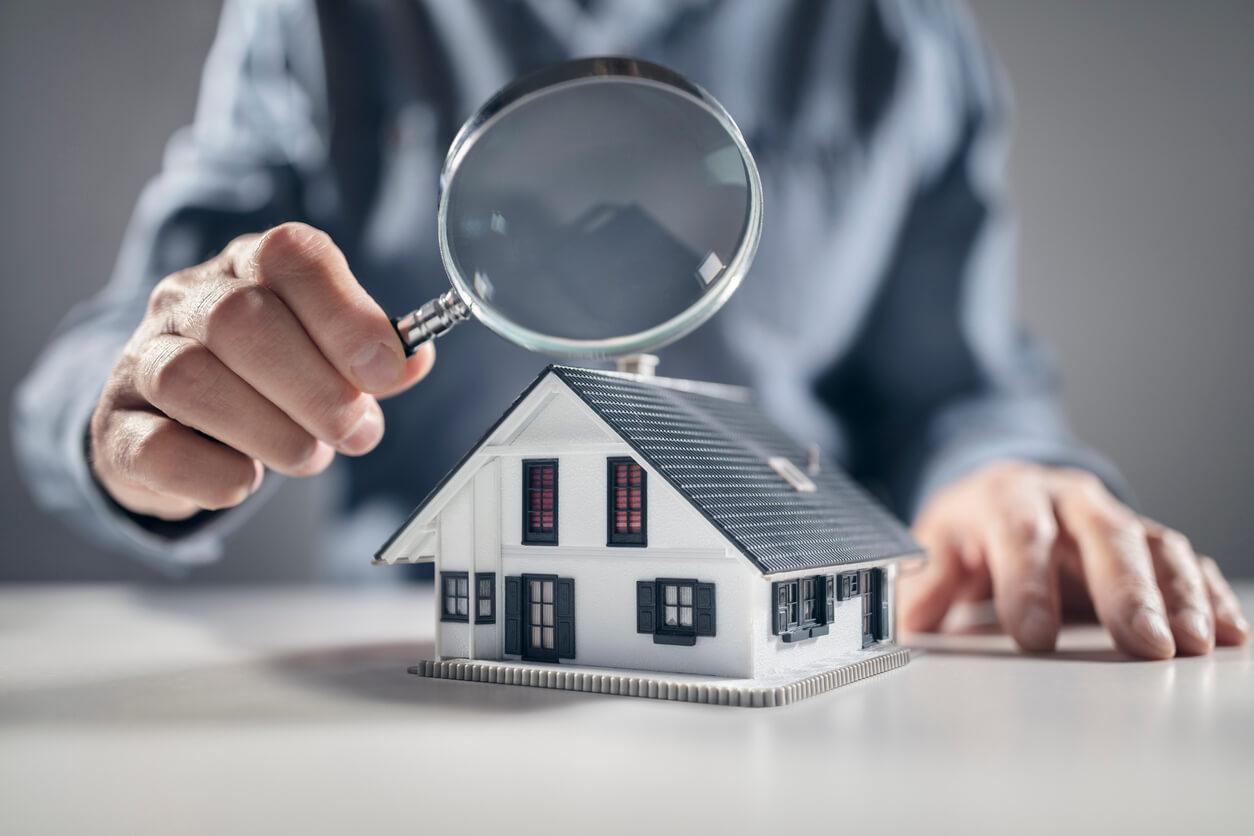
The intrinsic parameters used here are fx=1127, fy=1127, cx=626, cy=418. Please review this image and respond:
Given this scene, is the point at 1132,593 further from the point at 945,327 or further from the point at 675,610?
the point at 945,327

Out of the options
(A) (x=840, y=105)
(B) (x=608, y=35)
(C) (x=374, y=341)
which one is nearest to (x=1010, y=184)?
(A) (x=840, y=105)

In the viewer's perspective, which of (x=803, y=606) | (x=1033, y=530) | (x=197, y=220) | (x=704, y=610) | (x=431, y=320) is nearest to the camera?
(x=431, y=320)

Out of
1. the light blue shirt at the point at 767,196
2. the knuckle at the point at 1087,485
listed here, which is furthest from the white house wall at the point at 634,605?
the light blue shirt at the point at 767,196

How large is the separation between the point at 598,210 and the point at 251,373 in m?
1.06

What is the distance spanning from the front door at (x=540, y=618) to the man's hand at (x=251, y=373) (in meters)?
0.65

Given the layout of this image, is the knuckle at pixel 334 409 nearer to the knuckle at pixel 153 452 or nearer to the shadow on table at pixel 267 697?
the knuckle at pixel 153 452

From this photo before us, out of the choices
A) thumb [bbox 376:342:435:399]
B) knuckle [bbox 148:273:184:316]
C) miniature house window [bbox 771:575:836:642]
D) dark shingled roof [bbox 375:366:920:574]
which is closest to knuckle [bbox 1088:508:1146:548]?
dark shingled roof [bbox 375:366:920:574]

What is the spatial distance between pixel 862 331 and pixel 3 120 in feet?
18.0

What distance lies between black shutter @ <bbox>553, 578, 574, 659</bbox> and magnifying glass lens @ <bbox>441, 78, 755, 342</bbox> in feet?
3.43

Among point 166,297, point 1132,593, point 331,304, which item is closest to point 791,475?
point 1132,593

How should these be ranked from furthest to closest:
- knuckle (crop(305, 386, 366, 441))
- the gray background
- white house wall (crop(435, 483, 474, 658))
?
the gray background < white house wall (crop(435, 483, 474, 658)) < knuckle (crop(305, 386, 366, 441))

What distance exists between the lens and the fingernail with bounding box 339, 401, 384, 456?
10.1 feet

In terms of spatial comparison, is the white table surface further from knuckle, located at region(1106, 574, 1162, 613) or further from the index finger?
the index finger

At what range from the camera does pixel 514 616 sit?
11.0ft
